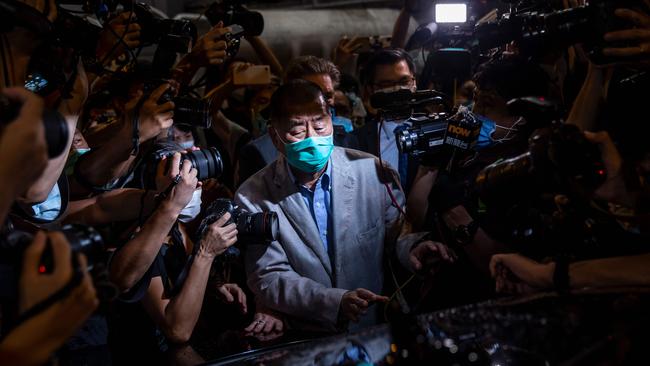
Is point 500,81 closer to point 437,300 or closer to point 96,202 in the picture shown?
point 437,300

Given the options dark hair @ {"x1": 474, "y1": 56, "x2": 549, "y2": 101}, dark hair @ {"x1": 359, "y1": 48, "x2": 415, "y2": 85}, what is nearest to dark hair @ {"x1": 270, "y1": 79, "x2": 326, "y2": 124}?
dark hair @ {"x1": 474, "y1": 56, "x2": 549, "y2": 101}

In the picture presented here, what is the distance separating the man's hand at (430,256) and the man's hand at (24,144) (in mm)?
1624

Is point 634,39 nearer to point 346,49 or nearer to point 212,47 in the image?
point 212,47

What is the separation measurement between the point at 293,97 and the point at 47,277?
1.78 m

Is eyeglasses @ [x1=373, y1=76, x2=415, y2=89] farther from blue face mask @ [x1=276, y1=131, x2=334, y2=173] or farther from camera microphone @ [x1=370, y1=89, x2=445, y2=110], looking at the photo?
camera microphone @ [x1=370, y1=89, x2=445, y2=110]

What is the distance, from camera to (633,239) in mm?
1841

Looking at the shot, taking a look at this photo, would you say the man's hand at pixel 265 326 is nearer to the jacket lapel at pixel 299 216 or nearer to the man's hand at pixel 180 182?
the jacket lapel at pixel 299 216

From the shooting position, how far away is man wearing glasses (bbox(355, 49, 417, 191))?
3312mm

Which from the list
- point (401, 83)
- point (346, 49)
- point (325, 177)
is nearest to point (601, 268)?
point (325, 177)

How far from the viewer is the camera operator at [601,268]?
1687 millimetres

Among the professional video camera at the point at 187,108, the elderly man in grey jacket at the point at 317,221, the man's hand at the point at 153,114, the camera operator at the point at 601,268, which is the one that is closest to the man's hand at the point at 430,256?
the elderly man in grey jacket at the point at 317,221

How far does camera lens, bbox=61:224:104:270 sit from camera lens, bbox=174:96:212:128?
47.1 inches

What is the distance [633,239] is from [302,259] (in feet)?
4.47

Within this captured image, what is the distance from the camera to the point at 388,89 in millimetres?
3543
